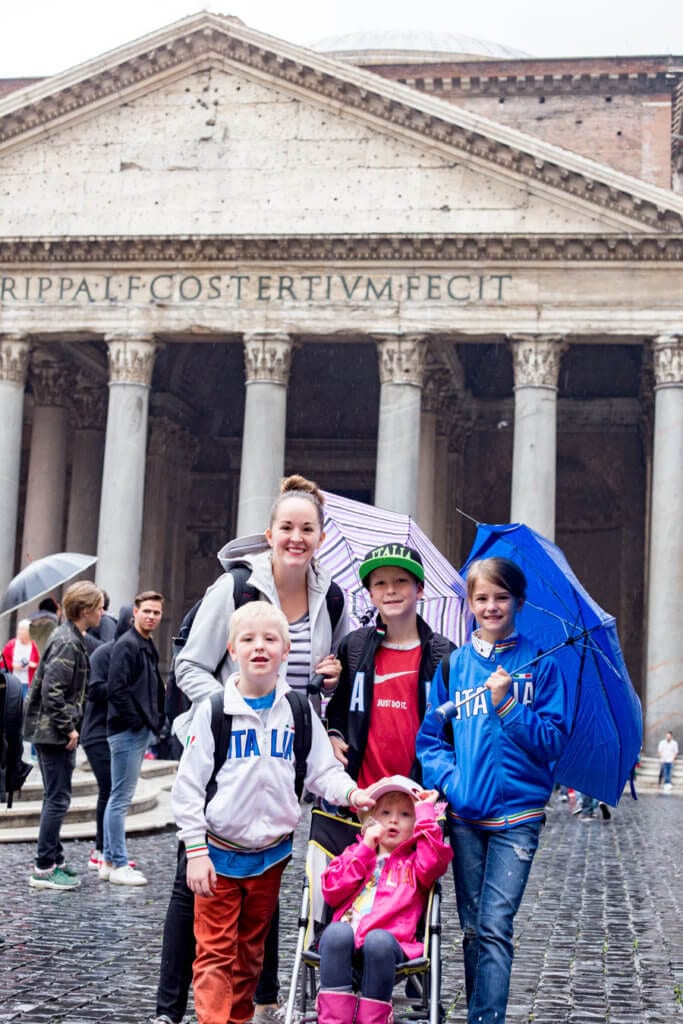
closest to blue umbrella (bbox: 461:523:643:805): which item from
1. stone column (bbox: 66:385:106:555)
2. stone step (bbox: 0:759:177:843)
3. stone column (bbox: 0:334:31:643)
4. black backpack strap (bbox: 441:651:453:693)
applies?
black backpack strap (bbox: 441:651:453:693)

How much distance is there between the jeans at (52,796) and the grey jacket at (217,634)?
3.65 metres

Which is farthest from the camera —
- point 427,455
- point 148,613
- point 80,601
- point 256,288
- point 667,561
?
point 427,455

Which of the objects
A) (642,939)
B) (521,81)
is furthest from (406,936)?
(521,81)

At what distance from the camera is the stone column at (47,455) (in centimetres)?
2556

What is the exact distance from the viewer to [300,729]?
4.75 meters

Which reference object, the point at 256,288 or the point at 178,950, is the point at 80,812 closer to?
the point at 178,950

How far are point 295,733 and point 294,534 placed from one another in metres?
0.74

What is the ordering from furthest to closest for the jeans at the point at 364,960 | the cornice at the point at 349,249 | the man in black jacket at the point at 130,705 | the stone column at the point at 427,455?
the stone column at the point at 427,455, the cornice at the point at 349,249, the man in black jacket at the point at 130,705, the jeans at the point at 364,960

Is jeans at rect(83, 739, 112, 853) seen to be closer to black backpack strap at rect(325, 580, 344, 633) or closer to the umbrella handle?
black backpack strap at rect(325, 580, 344, 633)

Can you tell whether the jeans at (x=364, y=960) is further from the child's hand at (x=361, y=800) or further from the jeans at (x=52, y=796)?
the jeans at (x=52, y=796)

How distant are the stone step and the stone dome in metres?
24.4

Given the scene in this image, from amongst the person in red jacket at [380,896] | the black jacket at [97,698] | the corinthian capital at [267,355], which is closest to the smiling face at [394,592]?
the person in red jacket at [380,896]

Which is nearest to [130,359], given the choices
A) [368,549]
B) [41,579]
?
[41,579]

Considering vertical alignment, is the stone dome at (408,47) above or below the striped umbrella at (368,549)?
above
